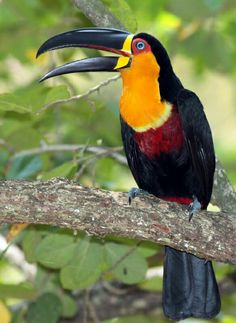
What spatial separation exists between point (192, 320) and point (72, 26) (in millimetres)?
2037

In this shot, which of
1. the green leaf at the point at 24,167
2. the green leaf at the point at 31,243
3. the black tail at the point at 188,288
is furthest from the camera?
the green leaf at the point at 24,167

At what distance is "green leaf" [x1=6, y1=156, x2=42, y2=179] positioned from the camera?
17.0 feet

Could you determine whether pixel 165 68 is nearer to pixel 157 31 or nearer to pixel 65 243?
pixel 65 243

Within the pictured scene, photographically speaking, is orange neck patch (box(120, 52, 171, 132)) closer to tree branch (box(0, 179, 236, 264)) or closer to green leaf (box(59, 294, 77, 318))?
tree branch (box(0, 179, 236, 264))

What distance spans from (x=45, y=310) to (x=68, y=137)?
4.90 feet

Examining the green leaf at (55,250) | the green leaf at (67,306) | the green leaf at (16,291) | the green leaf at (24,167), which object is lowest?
the green leaf at (67,306)

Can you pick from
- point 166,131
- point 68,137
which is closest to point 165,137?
point 166,131

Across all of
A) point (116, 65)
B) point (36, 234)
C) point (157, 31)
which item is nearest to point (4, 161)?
point (36, 234)

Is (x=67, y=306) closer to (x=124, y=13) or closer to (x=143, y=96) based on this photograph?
(x=143, y=96)

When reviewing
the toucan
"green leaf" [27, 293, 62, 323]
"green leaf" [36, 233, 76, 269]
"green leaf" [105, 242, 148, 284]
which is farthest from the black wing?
"green leaf" [27, 293, 62, 323]

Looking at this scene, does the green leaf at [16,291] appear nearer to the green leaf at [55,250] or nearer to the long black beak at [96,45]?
the green leaf at [55,250]

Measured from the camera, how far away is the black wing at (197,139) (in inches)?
184

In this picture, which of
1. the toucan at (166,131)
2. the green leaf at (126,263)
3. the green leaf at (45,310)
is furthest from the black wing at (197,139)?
the green leaf at (45,310)

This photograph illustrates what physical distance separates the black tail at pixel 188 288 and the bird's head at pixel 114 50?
983 mm
